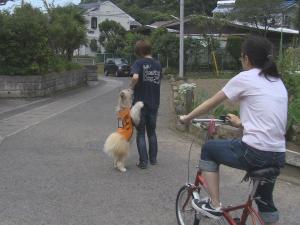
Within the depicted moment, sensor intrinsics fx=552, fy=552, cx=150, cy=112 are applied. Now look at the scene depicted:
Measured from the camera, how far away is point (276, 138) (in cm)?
394

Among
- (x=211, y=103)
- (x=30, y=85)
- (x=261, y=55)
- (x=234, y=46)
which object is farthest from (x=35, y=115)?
(x=234, y=46)

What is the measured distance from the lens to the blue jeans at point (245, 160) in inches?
154

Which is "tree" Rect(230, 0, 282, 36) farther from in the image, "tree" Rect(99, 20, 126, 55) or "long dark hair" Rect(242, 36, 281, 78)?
"long dark hair" Rect(242, 36, 281, 78)

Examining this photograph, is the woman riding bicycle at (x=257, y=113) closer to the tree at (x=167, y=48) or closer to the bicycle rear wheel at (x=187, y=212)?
the bicycle rear wheel at (x=187, y=212)

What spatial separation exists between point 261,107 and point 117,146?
12.9 feet

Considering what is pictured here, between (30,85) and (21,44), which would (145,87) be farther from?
(21,44)

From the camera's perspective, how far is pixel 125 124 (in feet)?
25.6

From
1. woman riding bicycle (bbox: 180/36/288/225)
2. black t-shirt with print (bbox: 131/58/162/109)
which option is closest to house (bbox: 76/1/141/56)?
black t-shirt with print (bbox: 131/58/162/109)

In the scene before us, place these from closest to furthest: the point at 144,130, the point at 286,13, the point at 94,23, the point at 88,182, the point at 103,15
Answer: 1. the point at 88,182
2. the point at 144,130
3. the point at 286,13
4. the point at 94,23
5. the point at 103,15

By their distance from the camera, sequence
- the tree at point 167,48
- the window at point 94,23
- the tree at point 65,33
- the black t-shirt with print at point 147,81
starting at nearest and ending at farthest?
the black t-shirt with print at point 147,81
the tree at point 65,33
the tree at point 167,48
the window at point 94,23

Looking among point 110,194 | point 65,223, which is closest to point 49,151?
point 110,194

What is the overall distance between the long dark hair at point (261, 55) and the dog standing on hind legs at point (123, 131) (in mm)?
3787

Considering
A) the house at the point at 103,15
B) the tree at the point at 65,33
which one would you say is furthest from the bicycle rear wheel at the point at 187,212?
the house at the point at 103,15

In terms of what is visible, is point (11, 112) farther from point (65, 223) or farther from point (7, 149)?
point (65, 223)
